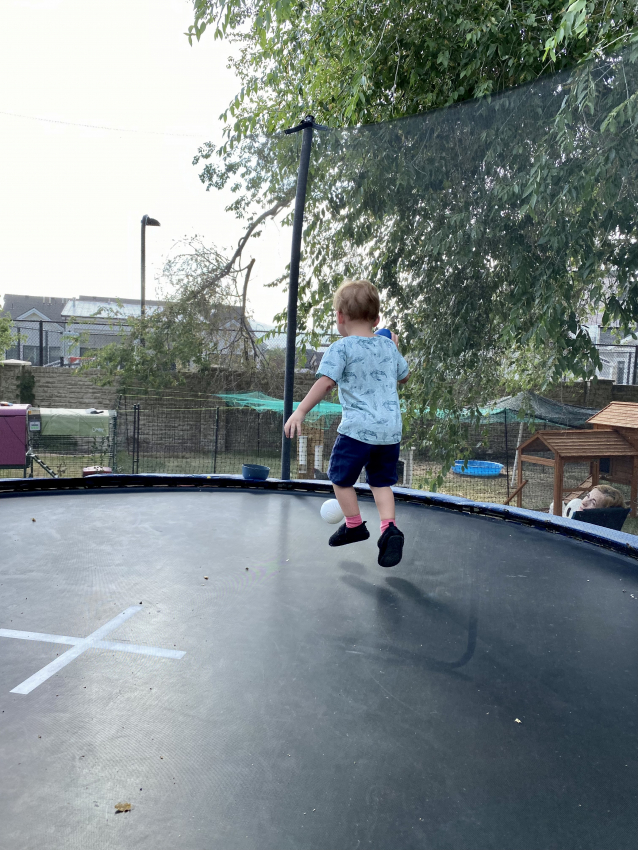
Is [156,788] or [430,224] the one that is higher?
[430,224]

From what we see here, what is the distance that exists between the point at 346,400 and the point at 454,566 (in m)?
0.47

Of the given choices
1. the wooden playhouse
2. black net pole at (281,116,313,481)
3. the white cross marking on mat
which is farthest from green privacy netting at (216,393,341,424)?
the white cross marking on mat

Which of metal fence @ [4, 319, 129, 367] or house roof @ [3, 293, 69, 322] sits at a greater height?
house roof @ [3, 293, 69, 322]

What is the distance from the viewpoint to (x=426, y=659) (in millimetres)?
1001

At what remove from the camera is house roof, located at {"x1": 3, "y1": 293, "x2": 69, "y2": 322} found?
1858 cm

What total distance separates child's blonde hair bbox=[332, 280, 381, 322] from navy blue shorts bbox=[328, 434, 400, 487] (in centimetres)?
28

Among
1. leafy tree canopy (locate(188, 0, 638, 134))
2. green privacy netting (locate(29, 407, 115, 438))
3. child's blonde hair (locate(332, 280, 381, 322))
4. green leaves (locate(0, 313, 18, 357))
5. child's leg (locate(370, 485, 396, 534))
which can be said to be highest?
leafy tree canopy (locate(188, 0, 638, 134))

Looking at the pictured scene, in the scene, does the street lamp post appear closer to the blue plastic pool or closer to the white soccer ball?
the blue plastic pool

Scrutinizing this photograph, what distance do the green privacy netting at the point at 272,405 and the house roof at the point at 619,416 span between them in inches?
90.5

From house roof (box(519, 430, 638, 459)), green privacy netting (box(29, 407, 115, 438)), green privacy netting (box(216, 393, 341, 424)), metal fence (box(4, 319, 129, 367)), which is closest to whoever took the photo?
house roof (box(519, 430, 638, 459))

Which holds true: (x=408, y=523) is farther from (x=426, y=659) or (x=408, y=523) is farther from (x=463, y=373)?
(x=463, y=373)

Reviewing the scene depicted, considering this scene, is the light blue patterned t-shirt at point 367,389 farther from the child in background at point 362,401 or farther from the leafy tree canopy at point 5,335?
the leafy tree canopy at point 5,335

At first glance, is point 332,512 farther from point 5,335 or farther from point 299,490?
point 5,335

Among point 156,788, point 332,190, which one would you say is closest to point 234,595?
point 156,788
